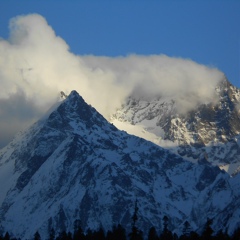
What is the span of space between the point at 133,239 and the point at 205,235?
1567 cm

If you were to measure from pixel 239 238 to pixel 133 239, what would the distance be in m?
18.2

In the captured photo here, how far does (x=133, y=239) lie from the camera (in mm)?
196750

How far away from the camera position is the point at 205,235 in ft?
611

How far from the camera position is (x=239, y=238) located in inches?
7776

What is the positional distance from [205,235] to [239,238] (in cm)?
1317
